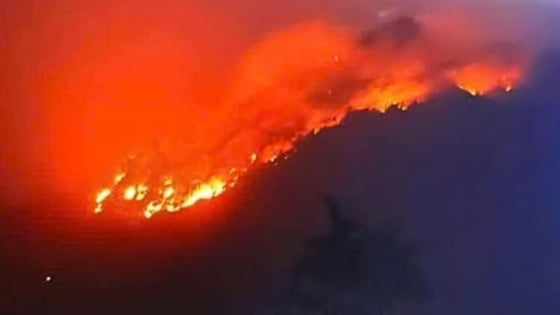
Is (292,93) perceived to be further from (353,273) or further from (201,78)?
(353,273)

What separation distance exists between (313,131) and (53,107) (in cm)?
33

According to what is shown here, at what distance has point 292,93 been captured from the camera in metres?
1.24

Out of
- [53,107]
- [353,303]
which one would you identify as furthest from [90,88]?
[353,303]

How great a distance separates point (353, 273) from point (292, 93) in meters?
0.25

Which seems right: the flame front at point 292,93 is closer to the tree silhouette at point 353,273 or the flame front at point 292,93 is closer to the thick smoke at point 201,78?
the thick smoke at point 201,78

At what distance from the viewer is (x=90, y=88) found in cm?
116

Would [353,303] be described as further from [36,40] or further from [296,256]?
[36,40]

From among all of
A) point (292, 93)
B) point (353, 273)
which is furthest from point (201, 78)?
point (353, 273)

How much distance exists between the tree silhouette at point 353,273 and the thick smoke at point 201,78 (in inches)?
5.1

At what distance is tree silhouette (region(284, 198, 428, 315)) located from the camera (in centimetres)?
116

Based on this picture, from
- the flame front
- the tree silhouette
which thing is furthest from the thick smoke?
the tree silhouette

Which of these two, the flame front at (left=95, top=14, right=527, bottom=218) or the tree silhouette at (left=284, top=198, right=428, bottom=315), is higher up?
the flame front at (left=95, top=14, right=527, bottom=218)

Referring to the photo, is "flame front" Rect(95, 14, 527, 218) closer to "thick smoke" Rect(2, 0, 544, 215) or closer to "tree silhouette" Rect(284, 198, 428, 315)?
"thick smoke" Rect(2, 0, 544, 215)

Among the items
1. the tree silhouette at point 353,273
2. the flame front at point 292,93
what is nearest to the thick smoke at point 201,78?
the flame front at point 292,93
